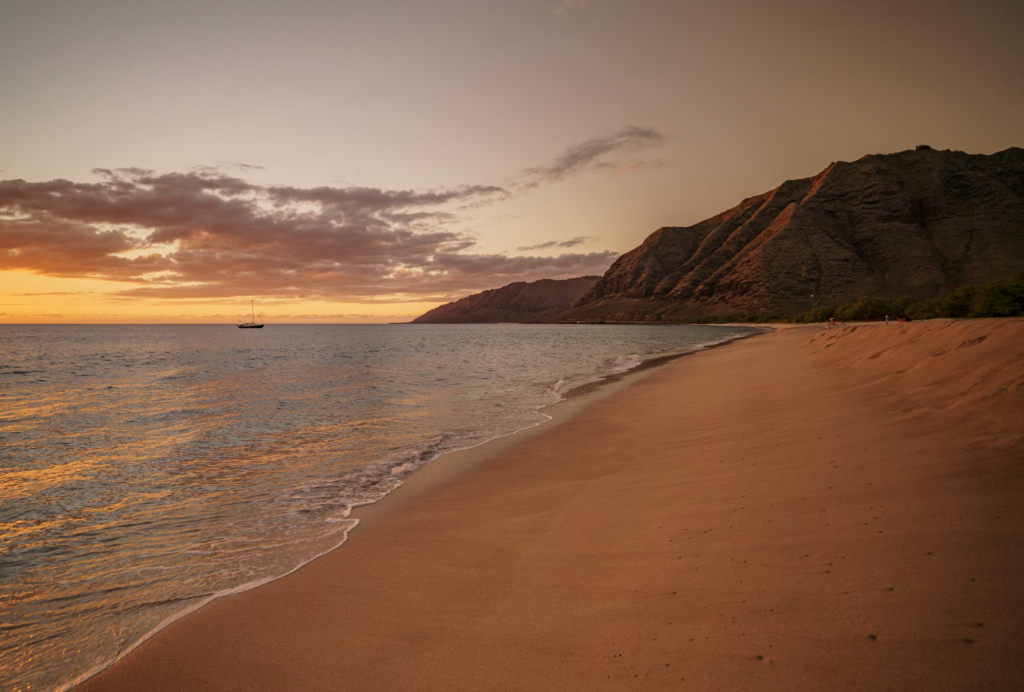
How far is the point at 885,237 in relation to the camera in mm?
161375

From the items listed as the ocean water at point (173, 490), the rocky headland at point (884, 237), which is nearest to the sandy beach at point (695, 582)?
the ocean water at point (173, 490)

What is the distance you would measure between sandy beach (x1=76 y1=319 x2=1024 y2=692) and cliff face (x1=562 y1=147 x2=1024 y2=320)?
16501 cm

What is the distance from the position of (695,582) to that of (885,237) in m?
202

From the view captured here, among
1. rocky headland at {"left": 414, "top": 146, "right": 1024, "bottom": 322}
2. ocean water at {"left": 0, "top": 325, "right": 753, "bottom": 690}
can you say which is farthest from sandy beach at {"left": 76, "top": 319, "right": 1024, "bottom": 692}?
rocky headland at {"left": 414, "top": 146, "right": 1024, "bottom": 322}

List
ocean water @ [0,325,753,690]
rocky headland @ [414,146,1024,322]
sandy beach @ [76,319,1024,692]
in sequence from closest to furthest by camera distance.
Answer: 1. sandy beach @ [76,319,1024,692]
2. ocean water @ [0,325,753,690]
3. rocky headland @ [414,146,1024,322]

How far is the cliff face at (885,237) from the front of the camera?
5748 inches

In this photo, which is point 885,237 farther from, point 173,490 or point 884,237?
point 173,490

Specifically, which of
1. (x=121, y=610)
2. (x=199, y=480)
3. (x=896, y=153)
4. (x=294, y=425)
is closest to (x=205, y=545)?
(x=121, y=610)

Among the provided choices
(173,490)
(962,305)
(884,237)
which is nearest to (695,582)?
(173,490)

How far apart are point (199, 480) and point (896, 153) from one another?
259150mm

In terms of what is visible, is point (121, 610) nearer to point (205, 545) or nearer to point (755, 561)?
point (205, 545)

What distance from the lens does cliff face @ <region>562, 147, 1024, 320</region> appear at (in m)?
146

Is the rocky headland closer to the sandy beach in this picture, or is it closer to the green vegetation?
the green vegetation

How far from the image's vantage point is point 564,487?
27.2 ft
